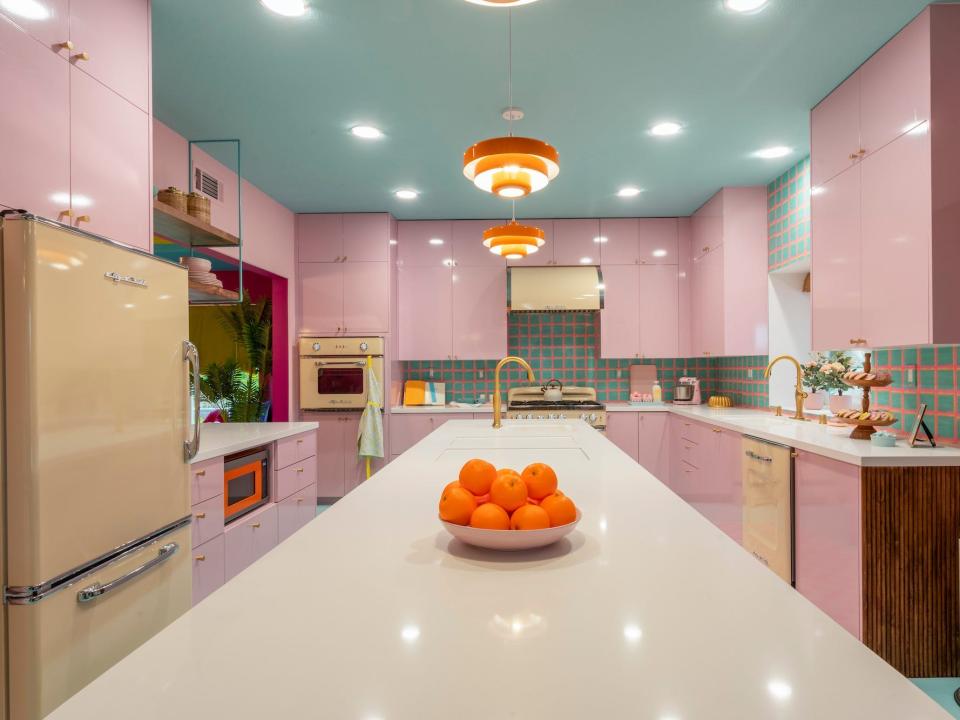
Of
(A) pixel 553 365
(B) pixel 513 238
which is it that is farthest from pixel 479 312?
(B) pixel 513 238

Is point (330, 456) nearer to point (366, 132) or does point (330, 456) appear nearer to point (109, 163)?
point (366, 132)

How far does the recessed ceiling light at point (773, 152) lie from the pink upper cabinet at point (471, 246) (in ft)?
7.34

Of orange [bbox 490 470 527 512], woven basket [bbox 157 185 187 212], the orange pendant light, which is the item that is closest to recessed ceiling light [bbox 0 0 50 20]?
woven basket [bbox 157 185 187 212]

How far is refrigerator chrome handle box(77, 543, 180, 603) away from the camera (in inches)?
59.7

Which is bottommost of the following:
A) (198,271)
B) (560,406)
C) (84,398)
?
(560,406)

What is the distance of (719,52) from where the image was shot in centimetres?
253

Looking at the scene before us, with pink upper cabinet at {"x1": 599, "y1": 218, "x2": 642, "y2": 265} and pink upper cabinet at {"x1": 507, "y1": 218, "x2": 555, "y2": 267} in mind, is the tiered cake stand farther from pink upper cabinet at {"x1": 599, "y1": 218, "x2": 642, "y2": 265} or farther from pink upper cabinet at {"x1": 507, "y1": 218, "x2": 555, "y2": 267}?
pink upper cabinet at {"x1": 507, "y1": 218, "x2": 555, "y2": 267}

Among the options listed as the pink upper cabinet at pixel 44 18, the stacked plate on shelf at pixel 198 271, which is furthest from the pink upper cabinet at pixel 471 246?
the pink upper cabinet at pixel 44 18

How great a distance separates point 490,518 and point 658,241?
4678 millimetres

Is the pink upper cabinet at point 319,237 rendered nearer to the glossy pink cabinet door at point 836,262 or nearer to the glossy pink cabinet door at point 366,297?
the glossy pink cabinet door at point 366,297

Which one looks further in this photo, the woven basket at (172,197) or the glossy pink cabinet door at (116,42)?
the woven basket at (172,197)

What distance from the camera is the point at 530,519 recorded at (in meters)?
1.02

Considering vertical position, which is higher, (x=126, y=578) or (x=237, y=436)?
(x=237, y=436)

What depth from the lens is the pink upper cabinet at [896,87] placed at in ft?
7.36
